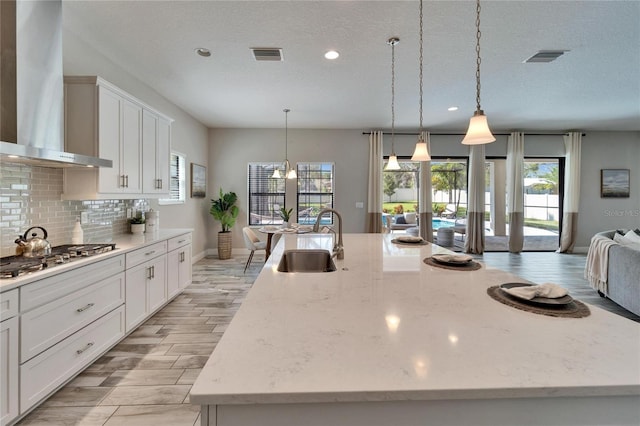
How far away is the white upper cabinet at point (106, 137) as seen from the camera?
2443 mm

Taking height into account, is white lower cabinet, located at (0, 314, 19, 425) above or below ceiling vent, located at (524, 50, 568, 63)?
below

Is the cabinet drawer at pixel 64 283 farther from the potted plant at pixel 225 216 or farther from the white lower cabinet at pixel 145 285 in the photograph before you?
the potted plant at pixel 225 216

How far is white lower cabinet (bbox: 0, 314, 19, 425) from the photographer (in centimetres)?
147

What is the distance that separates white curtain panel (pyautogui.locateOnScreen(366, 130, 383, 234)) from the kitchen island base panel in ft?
18.4

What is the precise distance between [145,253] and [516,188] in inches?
281

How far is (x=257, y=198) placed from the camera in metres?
6.41

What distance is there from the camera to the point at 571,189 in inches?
252

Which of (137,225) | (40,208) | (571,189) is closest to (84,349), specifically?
(40,208)

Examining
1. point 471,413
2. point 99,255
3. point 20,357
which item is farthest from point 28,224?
point 471,413

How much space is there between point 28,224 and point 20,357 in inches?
43.3

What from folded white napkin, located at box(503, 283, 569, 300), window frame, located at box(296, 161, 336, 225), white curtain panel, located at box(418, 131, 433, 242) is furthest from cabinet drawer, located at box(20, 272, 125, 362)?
white curtain panel, located at box(418, 131, 433, 242)

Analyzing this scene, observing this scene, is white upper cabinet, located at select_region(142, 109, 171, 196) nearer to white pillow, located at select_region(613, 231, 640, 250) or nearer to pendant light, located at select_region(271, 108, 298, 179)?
pendant light, located at select_region(271, 108, 298, 179)

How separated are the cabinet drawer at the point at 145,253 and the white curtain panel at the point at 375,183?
4.29 m

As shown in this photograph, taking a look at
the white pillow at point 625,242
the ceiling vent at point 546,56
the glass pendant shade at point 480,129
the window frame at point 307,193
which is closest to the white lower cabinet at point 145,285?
the glass pendant shade at point 480,129
